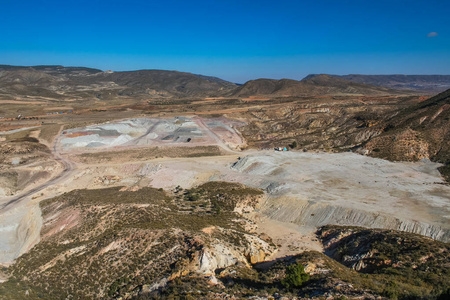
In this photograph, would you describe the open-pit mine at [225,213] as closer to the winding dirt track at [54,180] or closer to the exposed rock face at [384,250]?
the exposed rock face at [384,250]

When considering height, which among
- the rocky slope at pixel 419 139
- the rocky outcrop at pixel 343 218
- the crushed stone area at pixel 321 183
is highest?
the rocky slope at pixel 419 139

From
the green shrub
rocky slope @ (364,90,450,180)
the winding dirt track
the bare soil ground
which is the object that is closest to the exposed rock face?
the bare soil ground

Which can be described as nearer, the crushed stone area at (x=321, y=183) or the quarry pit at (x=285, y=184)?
the quarry pit at (x=285, y=184)

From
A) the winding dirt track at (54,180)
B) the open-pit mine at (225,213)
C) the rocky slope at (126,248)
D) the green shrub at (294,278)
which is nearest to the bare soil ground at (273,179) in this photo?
the open-pit mine at (225,213)

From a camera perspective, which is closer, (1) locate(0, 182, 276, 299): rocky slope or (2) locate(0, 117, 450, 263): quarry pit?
(1) locate(0, 182, 276, 299): rocky slope

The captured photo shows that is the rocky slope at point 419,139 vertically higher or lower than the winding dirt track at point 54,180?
higher

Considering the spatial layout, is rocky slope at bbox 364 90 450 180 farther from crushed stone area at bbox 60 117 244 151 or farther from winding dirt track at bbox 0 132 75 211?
winding dirt track at bbox 0 132 75 211

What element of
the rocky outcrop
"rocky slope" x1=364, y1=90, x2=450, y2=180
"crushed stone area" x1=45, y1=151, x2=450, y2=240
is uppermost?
"rocky slope" x1=364, y1=90, x2=450, y2=180

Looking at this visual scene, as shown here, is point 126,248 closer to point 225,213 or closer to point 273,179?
point 225,213

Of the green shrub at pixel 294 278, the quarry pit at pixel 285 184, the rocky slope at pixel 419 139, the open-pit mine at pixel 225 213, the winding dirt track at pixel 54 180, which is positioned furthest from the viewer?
the rocky slope at pixel 419 139

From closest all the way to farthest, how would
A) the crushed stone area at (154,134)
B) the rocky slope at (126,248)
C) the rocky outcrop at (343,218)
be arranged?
the rocky slope at (126,248) → the rocky outcrop at (343,218) → the crushed stone area at (154,134)

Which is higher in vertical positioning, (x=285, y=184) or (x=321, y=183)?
(x=285, y=184)

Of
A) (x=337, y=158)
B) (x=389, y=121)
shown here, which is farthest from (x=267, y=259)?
(x=389, y=121)

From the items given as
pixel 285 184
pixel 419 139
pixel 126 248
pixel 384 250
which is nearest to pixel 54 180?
pixel 126 248
